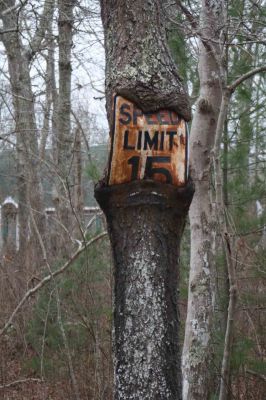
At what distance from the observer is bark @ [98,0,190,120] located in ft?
8.52

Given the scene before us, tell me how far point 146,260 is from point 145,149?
46 cm

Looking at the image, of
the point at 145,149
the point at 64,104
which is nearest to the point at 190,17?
the point at 145,149

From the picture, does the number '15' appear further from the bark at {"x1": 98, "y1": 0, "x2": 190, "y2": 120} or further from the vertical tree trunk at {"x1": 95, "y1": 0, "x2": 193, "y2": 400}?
the bark at {"x1": 98, "y1": 0, "x2": 190, "y2": 120}

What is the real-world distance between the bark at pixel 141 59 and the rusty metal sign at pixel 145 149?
0.08 m

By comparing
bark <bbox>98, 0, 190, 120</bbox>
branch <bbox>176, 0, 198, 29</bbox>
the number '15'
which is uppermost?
branch <bbox>176, 0, 198, 29</bbox>

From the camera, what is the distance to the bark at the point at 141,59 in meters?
2.60

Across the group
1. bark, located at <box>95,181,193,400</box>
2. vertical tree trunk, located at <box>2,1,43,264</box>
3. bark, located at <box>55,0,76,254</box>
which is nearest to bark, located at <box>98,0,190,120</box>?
bark, located at <box>95,181,193,400</box>

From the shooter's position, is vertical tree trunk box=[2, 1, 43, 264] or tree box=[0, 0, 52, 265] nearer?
tree box=[0, 0, 52, 265]

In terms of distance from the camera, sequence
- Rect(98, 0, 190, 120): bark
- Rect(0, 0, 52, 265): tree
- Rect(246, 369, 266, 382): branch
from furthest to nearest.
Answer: Rect(0, 0, 52, 265): tree → Rect(246, 369, 266, 382): branch → Rect(98, 0, 190, 120): bark

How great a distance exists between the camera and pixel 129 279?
2.52m

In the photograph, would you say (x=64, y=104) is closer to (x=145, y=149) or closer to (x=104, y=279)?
(x=104, y=279)

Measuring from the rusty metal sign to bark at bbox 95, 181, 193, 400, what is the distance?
5cm

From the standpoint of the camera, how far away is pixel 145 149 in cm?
248

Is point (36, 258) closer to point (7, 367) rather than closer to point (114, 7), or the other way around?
point (7, 367)
